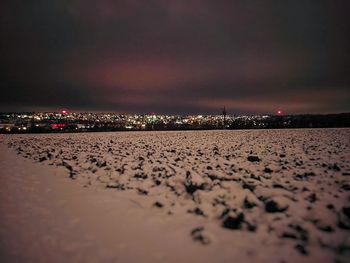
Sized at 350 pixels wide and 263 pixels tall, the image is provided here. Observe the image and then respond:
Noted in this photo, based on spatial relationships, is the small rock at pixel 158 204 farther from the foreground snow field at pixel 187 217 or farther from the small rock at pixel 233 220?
the small rock at pixel 233 220

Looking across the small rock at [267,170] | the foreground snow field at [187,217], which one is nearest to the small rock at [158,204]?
the foreground snow field at [187,217]

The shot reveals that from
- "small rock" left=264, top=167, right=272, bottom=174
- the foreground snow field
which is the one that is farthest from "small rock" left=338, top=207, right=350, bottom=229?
"small rock" left=264, top=167, right=272, bottom=174

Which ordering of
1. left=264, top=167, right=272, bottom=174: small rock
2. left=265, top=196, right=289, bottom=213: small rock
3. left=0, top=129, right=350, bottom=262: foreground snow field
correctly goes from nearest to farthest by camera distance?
left=0, top=129, right=350, bottom=262: foreground snow field → left=265, top=196, right=289, bottom=213: small rock → left=264, top=167, right=272, bottom=174: small rock

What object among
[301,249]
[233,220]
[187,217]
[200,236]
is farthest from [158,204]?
[301,249]

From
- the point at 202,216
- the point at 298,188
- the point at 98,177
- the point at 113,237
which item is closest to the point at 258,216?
the point at 202,216

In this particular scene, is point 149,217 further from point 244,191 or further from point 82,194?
point 82,194

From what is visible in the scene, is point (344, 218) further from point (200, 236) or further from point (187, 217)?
point (187, 217)

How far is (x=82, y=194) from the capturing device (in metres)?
6.49

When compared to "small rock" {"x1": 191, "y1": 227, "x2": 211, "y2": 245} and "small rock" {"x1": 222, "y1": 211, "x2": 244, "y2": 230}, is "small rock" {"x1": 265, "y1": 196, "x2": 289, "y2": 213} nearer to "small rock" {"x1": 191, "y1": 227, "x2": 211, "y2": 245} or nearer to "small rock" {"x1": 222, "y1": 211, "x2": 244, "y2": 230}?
"small rock" {"x1": 222, "y1": 211, "x2": 244, "y2": 230}

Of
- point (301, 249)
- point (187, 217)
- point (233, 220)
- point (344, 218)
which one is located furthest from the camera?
point (187, 217)

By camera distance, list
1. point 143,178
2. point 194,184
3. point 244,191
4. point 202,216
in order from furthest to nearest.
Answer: point 143,178, point 194,184, point 244,191, point 202,216

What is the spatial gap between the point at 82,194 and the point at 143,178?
178 cm

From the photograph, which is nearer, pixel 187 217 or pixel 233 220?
pixel 233 220

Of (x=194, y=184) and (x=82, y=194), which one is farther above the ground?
(x=194, y=184)
